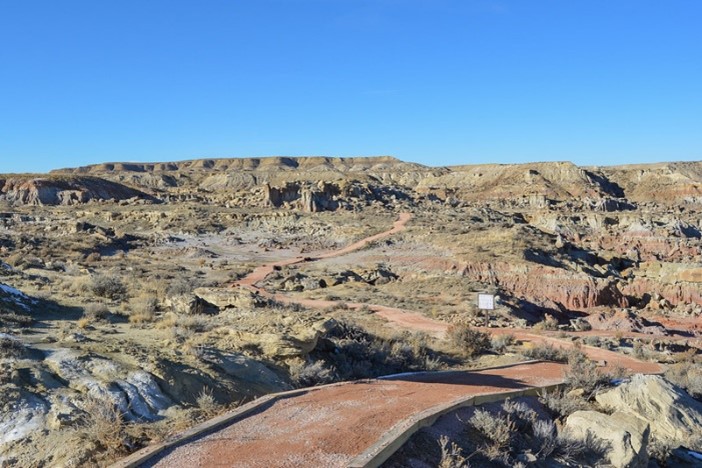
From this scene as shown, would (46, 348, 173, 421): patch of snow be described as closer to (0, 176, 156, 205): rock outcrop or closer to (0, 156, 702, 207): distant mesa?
(0, 156, 702, 207): distant mesa

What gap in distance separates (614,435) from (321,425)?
451 centimetres

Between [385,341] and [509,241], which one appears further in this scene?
[509,241]

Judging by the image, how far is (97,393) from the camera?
7.48 m

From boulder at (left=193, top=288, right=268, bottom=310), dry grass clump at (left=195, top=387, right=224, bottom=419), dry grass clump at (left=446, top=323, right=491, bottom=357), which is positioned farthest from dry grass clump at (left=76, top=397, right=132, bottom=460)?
dry grass clump at (left=446, top=323, right=491, bottom=357)

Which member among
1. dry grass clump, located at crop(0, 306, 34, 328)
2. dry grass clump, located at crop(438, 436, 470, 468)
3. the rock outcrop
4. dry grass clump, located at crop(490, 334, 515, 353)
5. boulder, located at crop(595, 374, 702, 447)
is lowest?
dry grass clump, located at crop(490, 334, 515, 353)

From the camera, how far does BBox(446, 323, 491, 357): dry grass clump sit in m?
15.5

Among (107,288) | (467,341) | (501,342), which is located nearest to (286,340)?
(467,341)

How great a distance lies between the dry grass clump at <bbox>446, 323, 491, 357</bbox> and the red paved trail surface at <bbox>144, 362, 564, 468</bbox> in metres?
4.65

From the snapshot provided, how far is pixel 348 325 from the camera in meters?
14.1

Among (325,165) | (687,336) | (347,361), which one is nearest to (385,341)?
(347,361)

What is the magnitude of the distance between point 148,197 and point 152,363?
6723 centimetres

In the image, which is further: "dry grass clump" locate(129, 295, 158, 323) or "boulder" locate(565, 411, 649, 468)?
"dry grass clump" locate(129, 295, 158, 323)

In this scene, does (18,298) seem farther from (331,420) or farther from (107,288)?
(331,420)

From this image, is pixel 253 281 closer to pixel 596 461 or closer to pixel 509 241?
pixel 509 241
